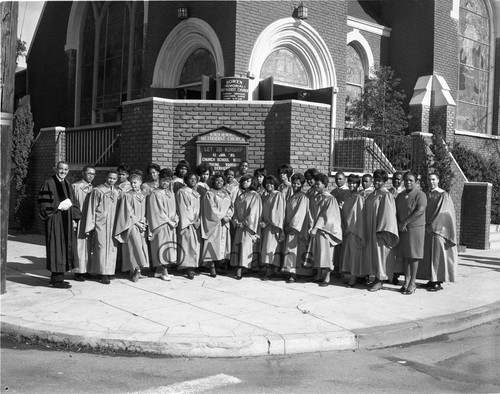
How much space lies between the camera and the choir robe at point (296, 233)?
32.5 ft

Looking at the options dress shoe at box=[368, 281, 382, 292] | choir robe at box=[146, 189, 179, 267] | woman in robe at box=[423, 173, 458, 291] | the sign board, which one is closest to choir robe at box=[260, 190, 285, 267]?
choir robe at box=[146, 189, 179, 267]

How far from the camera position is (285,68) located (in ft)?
52.4

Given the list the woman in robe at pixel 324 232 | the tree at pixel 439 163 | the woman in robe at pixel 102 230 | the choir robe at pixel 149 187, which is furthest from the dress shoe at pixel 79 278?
the tree at pixel 439 163

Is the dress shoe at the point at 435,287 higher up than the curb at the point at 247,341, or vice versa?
the dress shoe at the point at 435,287

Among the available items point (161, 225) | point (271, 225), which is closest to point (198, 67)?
point (271, 225)

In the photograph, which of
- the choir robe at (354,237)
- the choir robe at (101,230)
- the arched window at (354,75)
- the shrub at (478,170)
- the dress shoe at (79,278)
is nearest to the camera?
the choir robe at (101,230)

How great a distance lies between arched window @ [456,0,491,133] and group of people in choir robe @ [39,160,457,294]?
→ 40.3 ft

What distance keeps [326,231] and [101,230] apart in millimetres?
3667

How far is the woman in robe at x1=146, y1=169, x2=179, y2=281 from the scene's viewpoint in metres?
9.62

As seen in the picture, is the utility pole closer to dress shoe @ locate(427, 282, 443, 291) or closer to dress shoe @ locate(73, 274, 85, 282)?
dress shoe @ locate(73, 274, 85, 282)

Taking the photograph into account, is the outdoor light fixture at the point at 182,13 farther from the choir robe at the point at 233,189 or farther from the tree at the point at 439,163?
the tree at the point at 439,163

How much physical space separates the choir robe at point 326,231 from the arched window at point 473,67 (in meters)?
12.6

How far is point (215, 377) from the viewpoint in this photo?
18.0 feet

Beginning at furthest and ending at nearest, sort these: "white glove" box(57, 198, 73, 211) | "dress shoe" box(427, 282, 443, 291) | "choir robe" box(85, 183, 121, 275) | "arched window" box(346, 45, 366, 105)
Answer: "arched window" box(346, 45, 366, 105) < "dress shoe" box(427, 282, 443, 291) < "choir robe" box(85, 183, 121, 275) < "white glove" box(57, 198, 73, 211)
